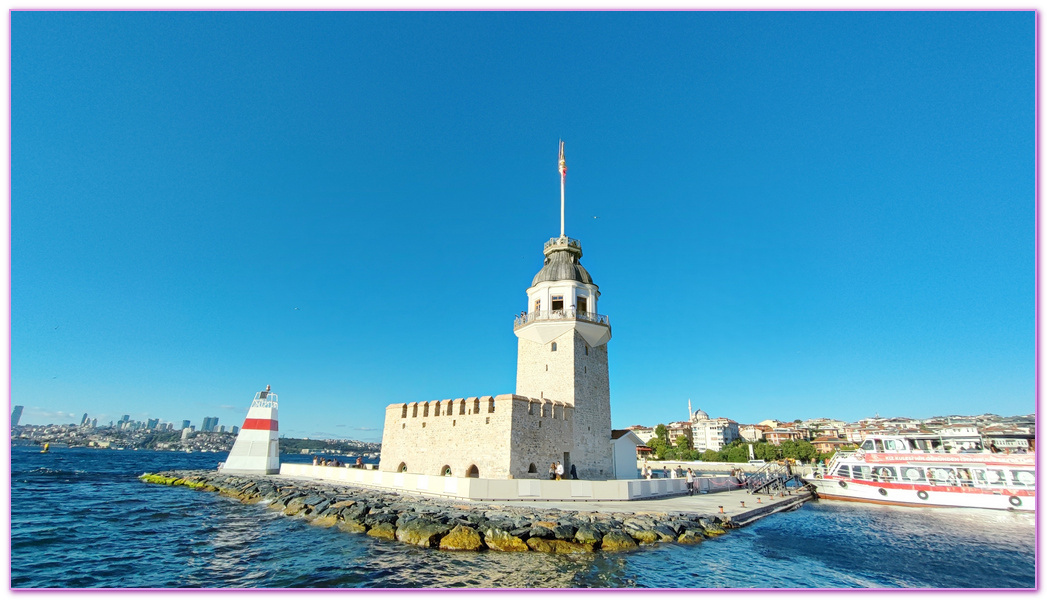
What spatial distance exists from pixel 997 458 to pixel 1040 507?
66.4 feet

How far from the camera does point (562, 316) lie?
75.5 ft

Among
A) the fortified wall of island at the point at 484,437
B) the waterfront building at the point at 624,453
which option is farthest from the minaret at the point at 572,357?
the fortified wall of island at the point at 484,437

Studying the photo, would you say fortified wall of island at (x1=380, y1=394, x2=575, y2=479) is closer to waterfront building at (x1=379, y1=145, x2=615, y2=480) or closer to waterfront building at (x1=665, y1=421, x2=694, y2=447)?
waterfront building at (x1=379, y1=145, x2=615, y2=480)

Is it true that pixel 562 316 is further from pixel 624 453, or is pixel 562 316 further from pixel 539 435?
pixel 624 453

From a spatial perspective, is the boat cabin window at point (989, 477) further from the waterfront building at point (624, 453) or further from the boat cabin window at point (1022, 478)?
the waterfront building at point (624, 453)

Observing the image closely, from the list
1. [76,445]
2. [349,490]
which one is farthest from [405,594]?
[76,445]

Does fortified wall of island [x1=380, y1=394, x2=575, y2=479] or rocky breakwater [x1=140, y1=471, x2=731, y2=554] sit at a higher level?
fortified wall of island [x1=380, y1=394, x2=575, y2=479]

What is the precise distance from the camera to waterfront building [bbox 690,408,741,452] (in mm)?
97750

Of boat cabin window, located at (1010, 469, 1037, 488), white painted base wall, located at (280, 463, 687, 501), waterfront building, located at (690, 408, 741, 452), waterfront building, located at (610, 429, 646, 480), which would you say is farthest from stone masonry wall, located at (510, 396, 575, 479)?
waterfront building, located at (690, 408, 741, 452)

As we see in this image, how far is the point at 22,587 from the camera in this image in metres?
9.24

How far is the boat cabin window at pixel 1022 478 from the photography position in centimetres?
1986

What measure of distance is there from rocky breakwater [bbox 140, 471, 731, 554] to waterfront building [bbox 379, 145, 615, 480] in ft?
12.2

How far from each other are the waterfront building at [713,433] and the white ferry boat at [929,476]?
7631 cm

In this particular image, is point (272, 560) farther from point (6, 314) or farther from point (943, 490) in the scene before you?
point (943, 490)
